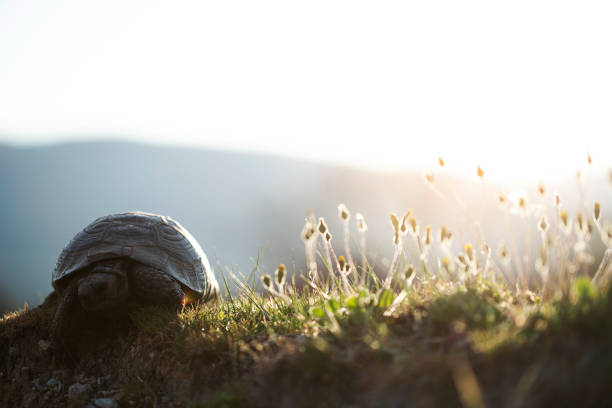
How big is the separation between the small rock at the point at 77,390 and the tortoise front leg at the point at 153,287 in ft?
3.00

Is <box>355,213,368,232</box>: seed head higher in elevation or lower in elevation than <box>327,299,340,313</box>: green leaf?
higher

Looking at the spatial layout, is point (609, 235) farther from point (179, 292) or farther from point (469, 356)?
point (179, 292)

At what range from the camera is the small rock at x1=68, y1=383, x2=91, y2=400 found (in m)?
Result: 3.53

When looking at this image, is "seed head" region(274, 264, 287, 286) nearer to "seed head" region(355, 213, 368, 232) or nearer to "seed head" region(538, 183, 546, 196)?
"seed head" region(355, 213, 368, 232)

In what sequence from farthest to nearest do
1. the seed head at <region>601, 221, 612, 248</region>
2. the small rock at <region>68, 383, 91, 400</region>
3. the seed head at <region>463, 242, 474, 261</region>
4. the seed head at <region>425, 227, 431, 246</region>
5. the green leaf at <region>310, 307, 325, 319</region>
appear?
the small rock at <region>68, 383, 91, 400</region>, the green leaf at <region>310, 307, 325, 319</region>, the seed head at <region>425, 227, 431, 246</region>, the seed head at <region>463, 242, 474, 261</region>, the seed head at <region>601, 221, 612, 248</region>

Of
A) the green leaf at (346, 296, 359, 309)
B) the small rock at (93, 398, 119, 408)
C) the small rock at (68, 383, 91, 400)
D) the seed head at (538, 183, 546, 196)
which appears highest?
the seed head at (538, 183, 546, 196)

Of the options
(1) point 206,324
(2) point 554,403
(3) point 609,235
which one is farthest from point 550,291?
(1) point 206,324

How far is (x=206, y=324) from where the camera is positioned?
382cm

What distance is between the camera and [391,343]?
102 inches

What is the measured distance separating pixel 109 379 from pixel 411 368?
9.63ft

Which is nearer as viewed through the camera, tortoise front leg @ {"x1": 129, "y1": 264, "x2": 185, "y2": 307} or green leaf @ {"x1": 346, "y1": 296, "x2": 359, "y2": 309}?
green leaf @ {"x1": 346, "y1": 296, "x2": 359, "y2": 309}

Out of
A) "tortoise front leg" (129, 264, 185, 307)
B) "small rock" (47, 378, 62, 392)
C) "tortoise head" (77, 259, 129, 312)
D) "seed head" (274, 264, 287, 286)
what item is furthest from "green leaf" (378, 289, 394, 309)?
"small rock" (47, 378, 62, 392)

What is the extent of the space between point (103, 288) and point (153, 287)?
46 cm

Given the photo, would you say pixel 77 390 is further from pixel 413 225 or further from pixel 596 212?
pixel 596 212
